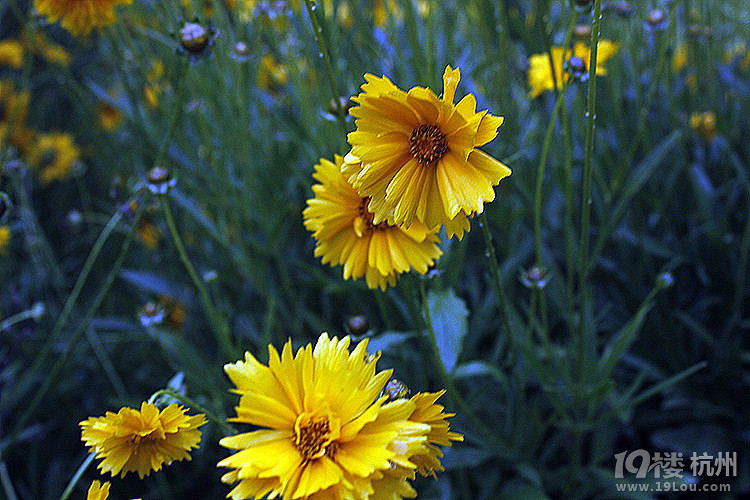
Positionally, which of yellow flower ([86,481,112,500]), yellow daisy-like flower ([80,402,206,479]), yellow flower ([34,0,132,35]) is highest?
yellow flower ([34,0,132,35])

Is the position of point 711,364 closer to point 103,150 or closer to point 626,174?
point 626,174

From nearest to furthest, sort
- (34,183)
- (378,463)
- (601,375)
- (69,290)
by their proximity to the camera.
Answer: (378,463) < (601,375) < (69,290) < (34,183)

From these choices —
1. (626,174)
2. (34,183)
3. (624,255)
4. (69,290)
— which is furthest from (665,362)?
(34,183)

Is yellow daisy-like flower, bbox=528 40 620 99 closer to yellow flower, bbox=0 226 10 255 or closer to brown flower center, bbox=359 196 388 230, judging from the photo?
brown flower center, bbox=359 196 388 230

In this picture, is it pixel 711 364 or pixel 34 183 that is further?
pixel 34 183

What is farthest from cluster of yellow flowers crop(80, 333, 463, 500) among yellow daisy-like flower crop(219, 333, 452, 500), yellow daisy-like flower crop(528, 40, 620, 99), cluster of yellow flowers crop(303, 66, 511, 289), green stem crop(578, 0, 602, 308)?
yellow daisy-like flower crop(528, 40, 620, 99)

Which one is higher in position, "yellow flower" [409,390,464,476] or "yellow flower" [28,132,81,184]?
"yellow flower" [28,132,81,184]

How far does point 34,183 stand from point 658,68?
1.74 meters

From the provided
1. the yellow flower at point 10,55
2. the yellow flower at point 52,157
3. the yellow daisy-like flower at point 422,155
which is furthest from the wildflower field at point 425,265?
the yellow flower at point 10,55

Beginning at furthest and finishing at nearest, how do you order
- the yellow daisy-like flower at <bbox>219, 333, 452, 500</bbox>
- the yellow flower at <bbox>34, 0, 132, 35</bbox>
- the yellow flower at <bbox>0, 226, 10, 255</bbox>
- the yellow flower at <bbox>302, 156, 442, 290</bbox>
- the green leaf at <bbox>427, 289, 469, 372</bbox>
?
the yellow flower at <bbox>0, 226, 10, 255</bbox>, the yellow flower at <bbox>34, 0, 132, 35</bbox>, the green leaf at <bbox>427, 289, 469, 372</bbox>, the yellow flower at <bbox>302, 156, 442, 290</bbox>, the yellow daisy-like flower at <bbox>219, 333, 452, 500</bbox>

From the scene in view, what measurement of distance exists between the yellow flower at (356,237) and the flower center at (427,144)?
0.28ft

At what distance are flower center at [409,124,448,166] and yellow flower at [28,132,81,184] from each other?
141 centimetres

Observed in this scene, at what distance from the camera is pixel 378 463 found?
0.38 meters

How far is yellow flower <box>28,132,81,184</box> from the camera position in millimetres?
1633
